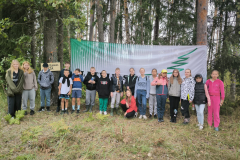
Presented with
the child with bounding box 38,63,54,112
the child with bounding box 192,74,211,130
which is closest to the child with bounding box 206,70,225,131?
the child with bounding box 192,74,211,130

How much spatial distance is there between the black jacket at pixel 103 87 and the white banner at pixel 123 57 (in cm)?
70

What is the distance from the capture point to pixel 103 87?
528 centimetres

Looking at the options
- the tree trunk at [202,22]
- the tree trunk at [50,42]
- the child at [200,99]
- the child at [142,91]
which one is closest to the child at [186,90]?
the child at [200,99]

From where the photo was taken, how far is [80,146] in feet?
11.1

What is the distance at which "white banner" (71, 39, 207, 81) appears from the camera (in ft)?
18.9

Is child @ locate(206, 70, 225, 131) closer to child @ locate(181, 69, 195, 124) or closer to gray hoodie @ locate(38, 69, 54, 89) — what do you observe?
child @ locate(181, 69, 195, 124)

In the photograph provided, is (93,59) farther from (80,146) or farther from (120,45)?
(80,146)

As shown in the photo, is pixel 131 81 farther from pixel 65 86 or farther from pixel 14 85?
pixel 14 85

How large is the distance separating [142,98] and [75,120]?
2286mm

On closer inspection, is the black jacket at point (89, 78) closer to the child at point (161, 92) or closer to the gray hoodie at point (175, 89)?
the child at point (161, 92)

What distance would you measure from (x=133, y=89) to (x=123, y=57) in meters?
1.40

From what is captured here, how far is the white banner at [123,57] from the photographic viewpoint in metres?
5.76

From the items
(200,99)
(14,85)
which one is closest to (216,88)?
(200,99)

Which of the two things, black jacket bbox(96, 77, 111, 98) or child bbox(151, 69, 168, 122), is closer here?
child bbox(151, 69, 168, 122)
